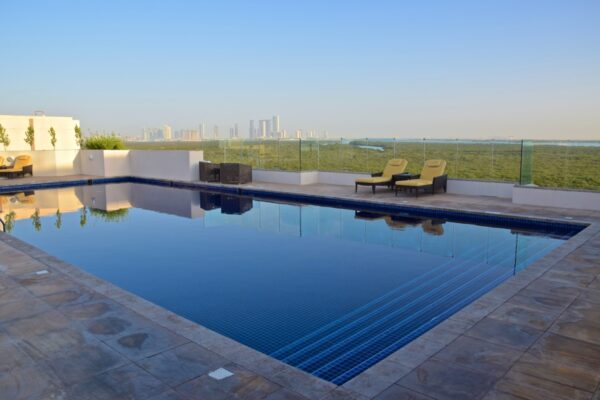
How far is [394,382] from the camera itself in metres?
2.79

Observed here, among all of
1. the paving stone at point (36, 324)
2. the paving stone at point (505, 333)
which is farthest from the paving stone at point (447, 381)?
the paving stone at point (36, 324)

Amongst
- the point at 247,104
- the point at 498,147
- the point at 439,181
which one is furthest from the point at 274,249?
the point at 247,104

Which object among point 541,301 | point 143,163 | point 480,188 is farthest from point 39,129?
point 541,301

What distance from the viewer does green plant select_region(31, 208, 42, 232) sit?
9078mm

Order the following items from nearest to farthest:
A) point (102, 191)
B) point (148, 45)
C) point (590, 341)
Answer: point (590, 341)
point (102, 191)
point (148, 45)

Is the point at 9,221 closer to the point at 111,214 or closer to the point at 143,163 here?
the point at 111,214

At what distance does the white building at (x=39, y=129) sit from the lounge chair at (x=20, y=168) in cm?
2096

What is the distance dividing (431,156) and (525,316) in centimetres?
960

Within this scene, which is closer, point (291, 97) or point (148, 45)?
point (148, 45)

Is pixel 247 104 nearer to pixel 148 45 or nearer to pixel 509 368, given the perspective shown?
pixel 148 45

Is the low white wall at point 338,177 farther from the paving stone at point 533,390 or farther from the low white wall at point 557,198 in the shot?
the paving stone at point 533,390

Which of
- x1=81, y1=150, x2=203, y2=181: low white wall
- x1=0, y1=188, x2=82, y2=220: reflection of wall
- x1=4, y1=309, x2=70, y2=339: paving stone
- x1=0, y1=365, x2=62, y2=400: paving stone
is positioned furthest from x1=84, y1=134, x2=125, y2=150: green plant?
x1=0, y1=365, x2=62, y2=400: paving stone

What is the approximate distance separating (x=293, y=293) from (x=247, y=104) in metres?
27.4

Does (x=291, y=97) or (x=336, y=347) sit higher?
(x=291, y=97)
